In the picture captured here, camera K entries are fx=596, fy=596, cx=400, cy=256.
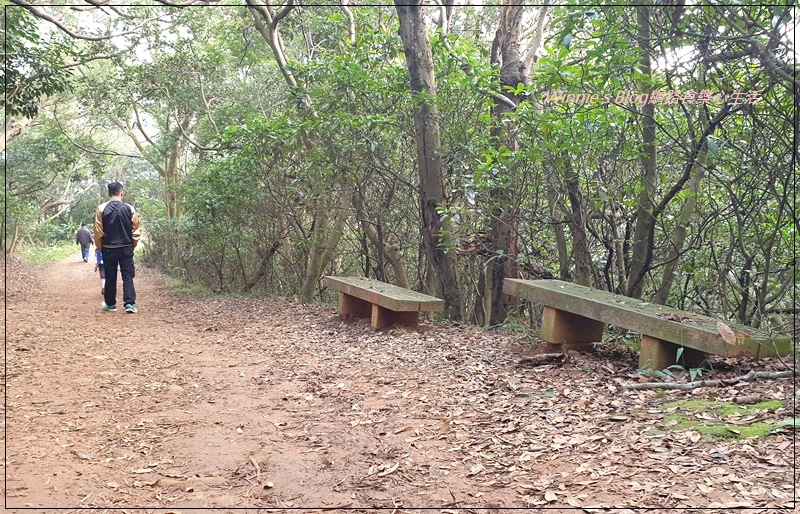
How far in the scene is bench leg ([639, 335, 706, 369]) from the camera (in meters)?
4.21

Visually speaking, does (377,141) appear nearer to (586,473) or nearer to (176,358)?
(176,358)

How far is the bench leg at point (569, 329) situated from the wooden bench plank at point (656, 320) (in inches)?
4.5

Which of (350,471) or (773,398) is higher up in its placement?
(773,398)

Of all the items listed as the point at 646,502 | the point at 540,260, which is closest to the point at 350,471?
the point at 646,502

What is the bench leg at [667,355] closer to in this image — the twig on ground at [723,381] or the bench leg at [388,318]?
the twig on ground at [723,381]

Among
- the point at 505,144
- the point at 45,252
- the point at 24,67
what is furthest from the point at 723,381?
the point at 45,252

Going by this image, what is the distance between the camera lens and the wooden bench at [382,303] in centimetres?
624

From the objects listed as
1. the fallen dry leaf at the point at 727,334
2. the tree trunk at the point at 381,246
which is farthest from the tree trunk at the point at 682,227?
the tree trunk at the point at 381,246

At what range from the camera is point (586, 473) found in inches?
108

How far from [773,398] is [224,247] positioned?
34.8 feet

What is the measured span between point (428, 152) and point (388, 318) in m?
2.26

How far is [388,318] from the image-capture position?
6746mm

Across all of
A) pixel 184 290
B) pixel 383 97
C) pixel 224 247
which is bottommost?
pixel 184 290

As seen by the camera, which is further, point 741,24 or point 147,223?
point 147,223
